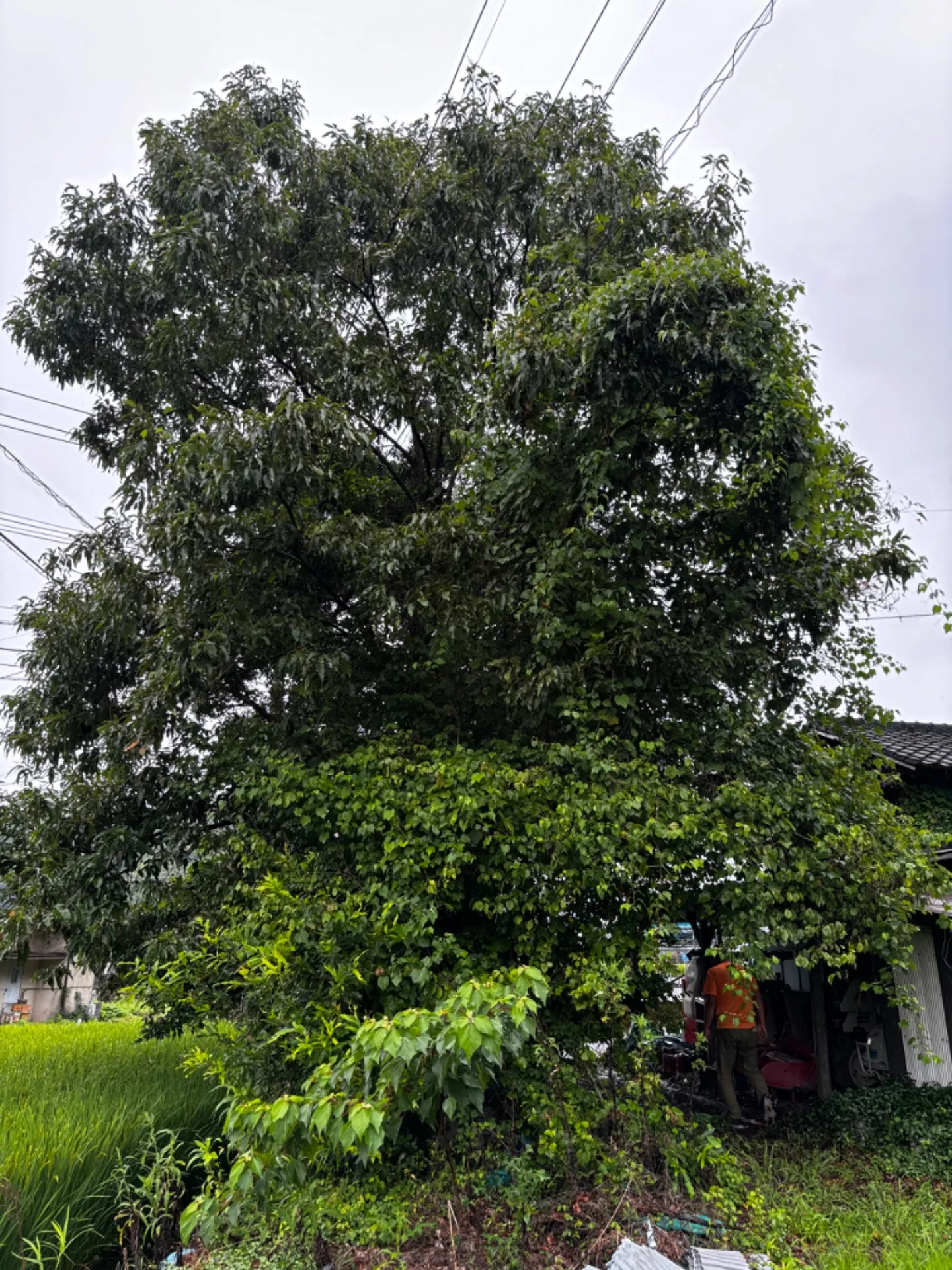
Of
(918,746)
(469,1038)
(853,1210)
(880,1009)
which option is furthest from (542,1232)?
(918,746)

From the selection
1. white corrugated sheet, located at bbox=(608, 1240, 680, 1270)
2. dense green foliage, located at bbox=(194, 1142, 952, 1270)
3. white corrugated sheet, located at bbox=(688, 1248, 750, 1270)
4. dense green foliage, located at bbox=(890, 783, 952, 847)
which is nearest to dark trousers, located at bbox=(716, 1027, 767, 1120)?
dense green foliage, located at bbox=(194, 1142, 952, 1270)

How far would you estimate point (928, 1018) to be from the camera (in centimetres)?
→ 668

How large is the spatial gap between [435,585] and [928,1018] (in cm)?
576

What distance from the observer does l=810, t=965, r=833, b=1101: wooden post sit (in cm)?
754

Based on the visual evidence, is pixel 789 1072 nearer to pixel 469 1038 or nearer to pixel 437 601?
pixel 437 601

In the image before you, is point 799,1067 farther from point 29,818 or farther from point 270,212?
point 270,212

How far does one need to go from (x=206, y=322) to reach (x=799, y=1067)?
9359 millimetres

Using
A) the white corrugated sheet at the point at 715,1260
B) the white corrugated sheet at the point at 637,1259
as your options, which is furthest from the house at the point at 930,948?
the white corrugated sheet at the point at 637,1259

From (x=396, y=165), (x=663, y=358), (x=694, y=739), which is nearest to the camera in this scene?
(x=663, y=358)

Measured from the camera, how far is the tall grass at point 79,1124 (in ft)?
11.9

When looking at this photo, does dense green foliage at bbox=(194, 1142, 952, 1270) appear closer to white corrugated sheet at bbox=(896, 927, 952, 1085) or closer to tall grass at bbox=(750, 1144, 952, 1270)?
tall grass at bbox=(750, 1144, 952, 1270)

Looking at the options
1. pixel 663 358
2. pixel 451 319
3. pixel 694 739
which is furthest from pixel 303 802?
pixel 451 319

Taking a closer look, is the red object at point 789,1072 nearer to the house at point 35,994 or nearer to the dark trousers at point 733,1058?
the dark trousers at point 733,1058

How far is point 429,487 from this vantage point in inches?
283
